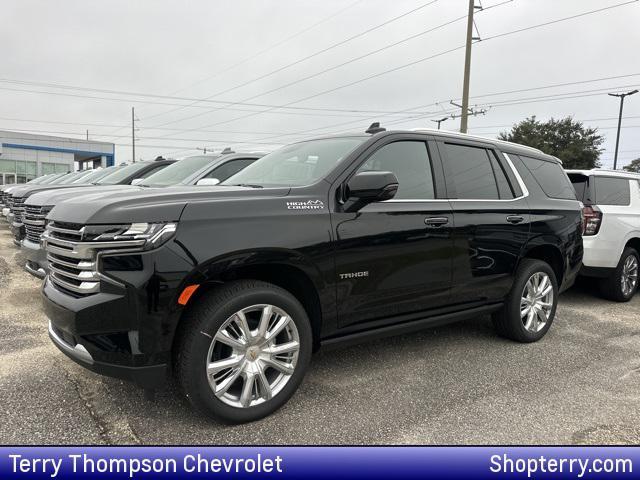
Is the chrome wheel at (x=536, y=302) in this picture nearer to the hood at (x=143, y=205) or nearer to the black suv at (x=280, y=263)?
the black suv at (x=280, y=263)

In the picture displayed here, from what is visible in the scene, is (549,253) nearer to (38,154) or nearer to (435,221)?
(435,221)

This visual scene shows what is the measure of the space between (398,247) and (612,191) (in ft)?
15.4

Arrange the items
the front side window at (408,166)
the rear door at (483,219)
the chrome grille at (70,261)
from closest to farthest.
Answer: the chrome grille at (70,261)
the front side window at (408,166)
the rear door at (483,219)

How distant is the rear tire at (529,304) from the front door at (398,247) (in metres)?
0.99

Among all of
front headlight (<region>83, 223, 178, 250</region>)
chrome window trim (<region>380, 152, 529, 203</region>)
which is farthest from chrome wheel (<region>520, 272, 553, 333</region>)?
front headlight (<region>83, 223, 178, 250</region>)

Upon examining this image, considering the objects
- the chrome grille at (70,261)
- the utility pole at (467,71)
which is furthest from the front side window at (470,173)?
the utility pole at (467,71)

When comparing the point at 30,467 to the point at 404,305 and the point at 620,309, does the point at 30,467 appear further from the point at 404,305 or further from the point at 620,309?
the point at 620,309

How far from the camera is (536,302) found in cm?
469

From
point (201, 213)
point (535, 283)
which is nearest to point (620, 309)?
point (535, 283)

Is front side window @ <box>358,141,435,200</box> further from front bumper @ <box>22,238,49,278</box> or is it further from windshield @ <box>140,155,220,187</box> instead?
windshield @ <box>140,155,220,187</box>

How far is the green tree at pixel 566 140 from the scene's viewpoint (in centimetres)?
4553

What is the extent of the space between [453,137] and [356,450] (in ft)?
9.04

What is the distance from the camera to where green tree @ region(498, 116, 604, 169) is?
45.5 meters

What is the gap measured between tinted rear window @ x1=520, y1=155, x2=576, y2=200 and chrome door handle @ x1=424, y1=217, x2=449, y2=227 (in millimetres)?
1643
